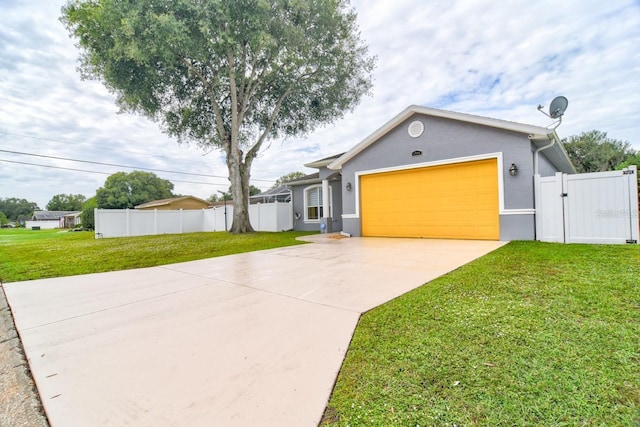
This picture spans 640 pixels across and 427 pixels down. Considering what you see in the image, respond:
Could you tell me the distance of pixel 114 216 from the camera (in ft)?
53.1

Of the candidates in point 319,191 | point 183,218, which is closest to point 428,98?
point 319,191

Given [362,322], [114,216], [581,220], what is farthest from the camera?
[114,216]

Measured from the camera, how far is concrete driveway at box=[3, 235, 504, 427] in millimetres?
1673

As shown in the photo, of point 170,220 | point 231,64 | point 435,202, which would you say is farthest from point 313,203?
point 170,220

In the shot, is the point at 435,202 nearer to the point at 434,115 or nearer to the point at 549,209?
the point at 434,115

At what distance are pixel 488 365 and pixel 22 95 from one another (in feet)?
73.8

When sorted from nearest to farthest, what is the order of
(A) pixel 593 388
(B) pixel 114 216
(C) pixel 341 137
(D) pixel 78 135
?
(A) pixel 593 388
(B) pixel 114 216
(C) pixel 341 137
(D) pixel 78 135

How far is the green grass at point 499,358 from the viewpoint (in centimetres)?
150

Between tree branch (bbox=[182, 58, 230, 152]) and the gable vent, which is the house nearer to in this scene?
the gable vent

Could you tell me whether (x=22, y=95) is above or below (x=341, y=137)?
above

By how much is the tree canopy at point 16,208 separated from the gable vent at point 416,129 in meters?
91.5

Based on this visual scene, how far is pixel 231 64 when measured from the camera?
13023mm

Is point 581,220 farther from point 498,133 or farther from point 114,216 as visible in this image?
point 114,216

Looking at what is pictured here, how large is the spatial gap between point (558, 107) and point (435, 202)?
13.7ft
